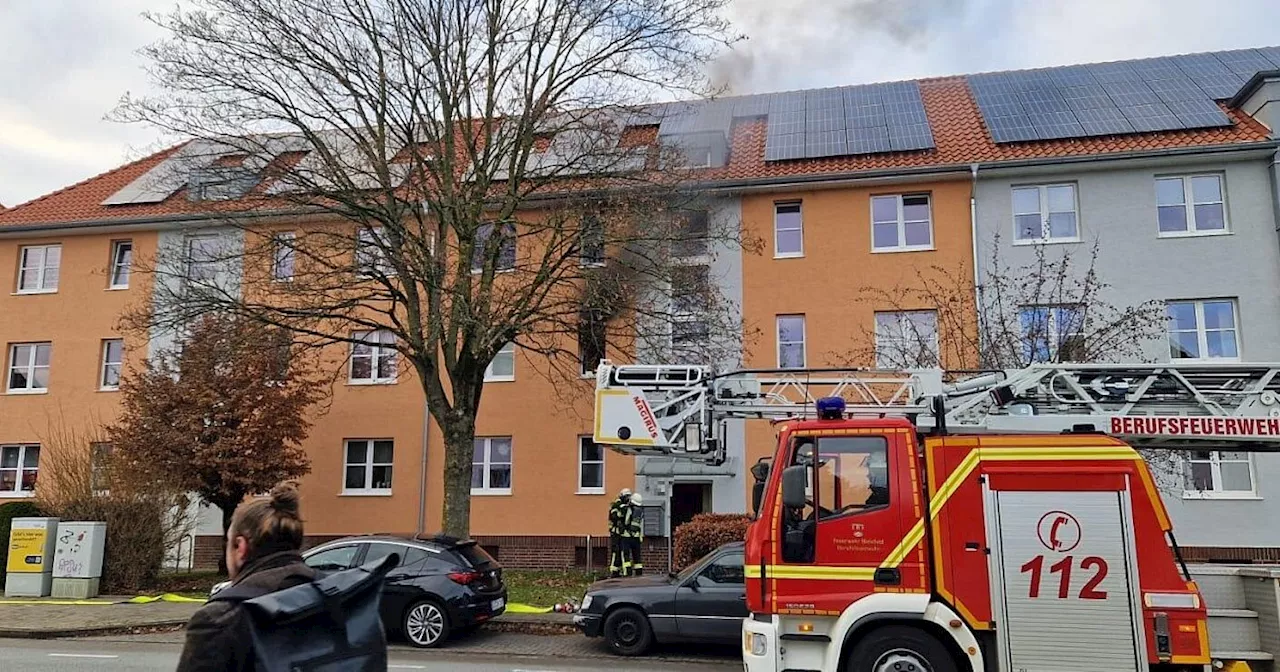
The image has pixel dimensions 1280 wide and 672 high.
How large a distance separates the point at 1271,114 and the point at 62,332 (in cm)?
3068

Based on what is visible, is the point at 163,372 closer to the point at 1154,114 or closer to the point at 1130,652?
the point at 1130,652

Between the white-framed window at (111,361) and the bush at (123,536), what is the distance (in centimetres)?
809

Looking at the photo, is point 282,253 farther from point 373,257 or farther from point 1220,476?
point 1220,476

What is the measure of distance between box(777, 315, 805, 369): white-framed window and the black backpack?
18.3 metres

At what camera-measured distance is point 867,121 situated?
2309 cm

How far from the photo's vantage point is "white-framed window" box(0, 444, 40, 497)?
79.0ft

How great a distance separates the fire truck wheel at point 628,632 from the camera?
443 inches

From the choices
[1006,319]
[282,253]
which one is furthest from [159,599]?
[1006,319]

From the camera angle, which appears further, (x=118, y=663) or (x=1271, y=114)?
(x=1271, y=114)

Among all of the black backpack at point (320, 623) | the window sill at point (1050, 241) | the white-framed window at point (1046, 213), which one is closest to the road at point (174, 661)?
the black backpack at point (320, 623)

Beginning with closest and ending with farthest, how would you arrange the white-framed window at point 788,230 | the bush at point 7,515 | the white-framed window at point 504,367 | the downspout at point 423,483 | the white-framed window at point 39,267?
the bush at point 7,515
the white-framed window at point 788,230
the downspout at point 423,483
the white-framed window at point 504,367
the white-framed window at point 39,267

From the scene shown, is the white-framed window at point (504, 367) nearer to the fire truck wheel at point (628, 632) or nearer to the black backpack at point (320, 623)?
the fire truck wheel at point (628, 632)

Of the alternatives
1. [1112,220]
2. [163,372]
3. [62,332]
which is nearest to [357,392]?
[163,372]

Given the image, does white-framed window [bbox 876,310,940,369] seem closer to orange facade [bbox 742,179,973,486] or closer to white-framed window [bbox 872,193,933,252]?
orange facade [bbox 742,179,973,486]
